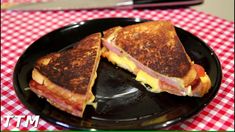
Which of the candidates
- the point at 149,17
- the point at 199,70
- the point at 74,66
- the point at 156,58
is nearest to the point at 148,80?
the point at 156,58

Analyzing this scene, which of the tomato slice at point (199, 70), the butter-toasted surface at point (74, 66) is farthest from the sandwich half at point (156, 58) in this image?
the butter-toasted surface at point (74, 66)

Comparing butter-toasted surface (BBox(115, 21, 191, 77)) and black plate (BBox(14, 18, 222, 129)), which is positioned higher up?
butter-toasted surface (BBox(115, 21, 191, 77))

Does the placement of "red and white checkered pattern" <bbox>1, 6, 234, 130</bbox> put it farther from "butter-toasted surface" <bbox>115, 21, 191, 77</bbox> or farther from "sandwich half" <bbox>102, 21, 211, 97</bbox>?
"butter-toasted surface" <bbox>115, 21, 191, 77</bbox>

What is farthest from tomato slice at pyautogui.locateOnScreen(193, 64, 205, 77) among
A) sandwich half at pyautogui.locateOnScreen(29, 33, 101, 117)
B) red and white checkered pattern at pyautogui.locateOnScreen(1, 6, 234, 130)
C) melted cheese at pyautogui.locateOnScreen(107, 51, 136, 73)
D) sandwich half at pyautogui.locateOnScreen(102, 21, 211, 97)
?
sandwich half at pyautogui.locateOnScreen(29, 33, 101, 117)

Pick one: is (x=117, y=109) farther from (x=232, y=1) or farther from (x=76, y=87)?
(x=232, y=1)

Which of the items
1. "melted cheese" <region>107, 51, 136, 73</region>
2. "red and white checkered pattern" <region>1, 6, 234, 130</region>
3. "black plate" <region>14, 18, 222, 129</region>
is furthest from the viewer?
"melted cheese" <region>107, 51, 136, 73</region>

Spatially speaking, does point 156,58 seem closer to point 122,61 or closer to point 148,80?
point 148,80

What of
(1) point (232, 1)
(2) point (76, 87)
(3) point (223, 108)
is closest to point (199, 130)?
(3) point (223, 108)

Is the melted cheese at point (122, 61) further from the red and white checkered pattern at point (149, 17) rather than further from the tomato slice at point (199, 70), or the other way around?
the red and white checkered pattern at point (149, 17)
